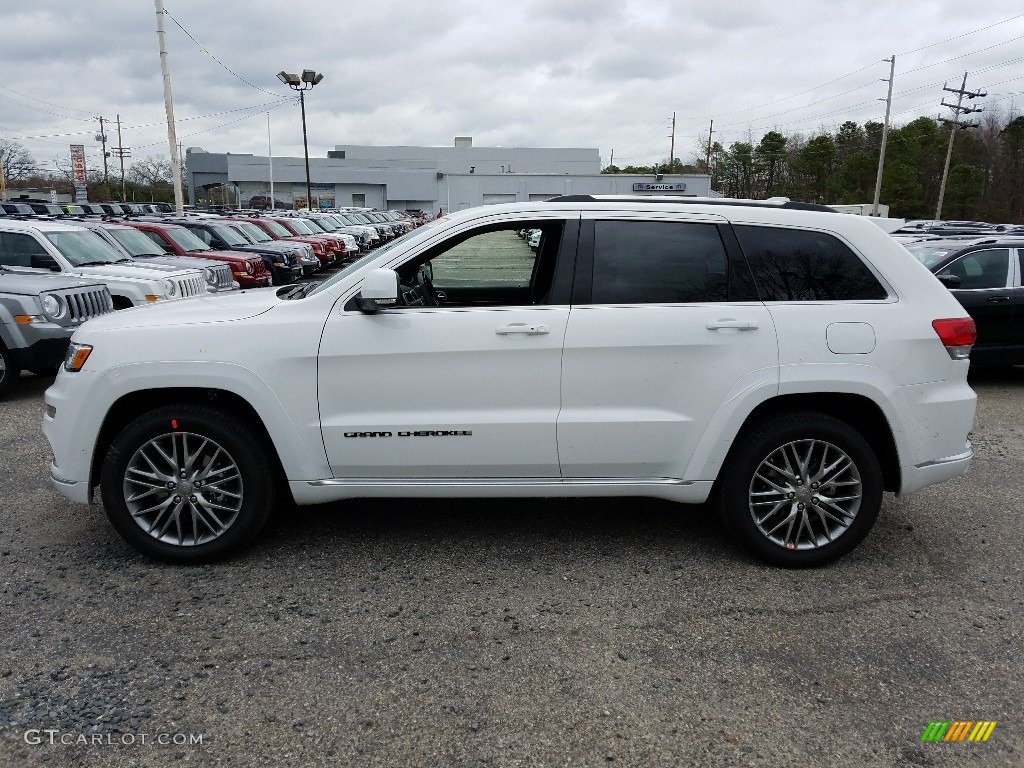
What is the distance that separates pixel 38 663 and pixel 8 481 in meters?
2.82

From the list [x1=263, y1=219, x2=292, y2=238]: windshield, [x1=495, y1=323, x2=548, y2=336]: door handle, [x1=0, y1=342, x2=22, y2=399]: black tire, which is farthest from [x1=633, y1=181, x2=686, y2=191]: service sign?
[x1=495, y1=323, x2=548, y2=336]: door handle

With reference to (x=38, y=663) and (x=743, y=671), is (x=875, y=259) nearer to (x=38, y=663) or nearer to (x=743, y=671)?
(x=743, y=671)

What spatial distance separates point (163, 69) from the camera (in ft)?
79.7

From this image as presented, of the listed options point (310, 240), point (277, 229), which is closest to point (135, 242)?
point (310, 240)

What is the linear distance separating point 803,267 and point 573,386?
4.54 feet

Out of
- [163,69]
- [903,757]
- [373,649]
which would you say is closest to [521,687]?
[373,649]

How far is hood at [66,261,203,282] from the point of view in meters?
9.97

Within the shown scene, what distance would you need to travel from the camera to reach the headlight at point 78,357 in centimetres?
402

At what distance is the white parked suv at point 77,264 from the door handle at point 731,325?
7.74 meters

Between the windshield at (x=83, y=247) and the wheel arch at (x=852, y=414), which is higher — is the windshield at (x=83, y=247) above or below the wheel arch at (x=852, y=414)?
above

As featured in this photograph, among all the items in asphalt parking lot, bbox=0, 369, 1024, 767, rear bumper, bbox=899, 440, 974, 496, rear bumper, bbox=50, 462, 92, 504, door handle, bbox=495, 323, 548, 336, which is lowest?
asphalt parking lot, bbox=0, 369, 1024, 767

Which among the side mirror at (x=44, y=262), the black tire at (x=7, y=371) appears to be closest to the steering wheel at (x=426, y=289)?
the black tire at (x=7, y=371)

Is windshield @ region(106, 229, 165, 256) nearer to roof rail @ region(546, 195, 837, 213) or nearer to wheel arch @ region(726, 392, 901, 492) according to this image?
roof rail @ region(546, 195, 837, 213)

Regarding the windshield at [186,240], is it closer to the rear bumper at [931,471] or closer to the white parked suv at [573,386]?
the white parked suv at [573,386]
